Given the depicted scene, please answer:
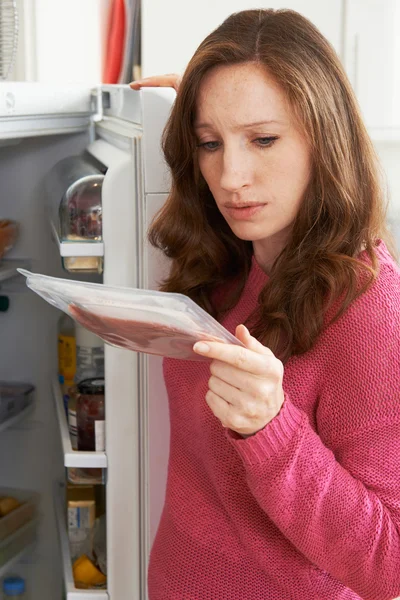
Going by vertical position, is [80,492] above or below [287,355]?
below

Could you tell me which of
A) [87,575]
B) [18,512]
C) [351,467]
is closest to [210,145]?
[351,467]

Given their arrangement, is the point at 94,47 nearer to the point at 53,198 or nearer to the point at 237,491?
the point at 53,198

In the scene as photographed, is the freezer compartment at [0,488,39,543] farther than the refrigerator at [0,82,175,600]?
Yes

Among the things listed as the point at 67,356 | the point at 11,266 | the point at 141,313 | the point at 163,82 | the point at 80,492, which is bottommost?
the point at 80,492

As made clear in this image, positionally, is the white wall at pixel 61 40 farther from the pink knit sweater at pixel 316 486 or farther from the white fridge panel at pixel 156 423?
the pink knit sweater at pixel 316 486

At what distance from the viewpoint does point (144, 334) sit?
919 mm

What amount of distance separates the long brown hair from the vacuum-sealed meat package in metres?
0.19

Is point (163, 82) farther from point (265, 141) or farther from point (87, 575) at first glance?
point (87, 575)

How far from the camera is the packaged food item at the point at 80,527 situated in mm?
1722

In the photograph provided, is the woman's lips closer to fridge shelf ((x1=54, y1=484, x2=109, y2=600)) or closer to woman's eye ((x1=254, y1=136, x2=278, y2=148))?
woman's eye ((x1=254, y1=136, x2=278, y2=148))

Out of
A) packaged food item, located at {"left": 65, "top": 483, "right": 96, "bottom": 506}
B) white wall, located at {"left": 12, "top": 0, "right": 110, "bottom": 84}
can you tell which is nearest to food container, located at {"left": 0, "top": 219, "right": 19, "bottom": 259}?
white wall, located at {"left": 12, "top": 0, "right": 110, "bottom": 84}

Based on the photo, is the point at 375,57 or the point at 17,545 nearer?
the point at 17,545

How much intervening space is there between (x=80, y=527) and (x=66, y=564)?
0.08 meters

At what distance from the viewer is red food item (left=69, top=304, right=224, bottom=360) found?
2.89 ft
